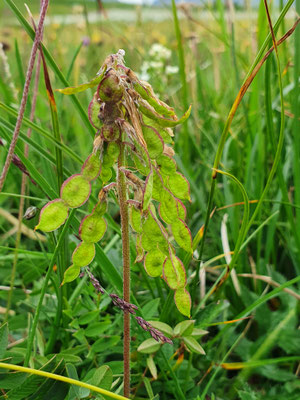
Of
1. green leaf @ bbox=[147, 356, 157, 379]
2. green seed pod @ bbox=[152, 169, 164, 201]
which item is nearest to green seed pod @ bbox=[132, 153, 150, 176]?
green seed pod @ bbox=[152, 169, 164, 201]

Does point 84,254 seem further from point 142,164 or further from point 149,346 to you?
point 149,346

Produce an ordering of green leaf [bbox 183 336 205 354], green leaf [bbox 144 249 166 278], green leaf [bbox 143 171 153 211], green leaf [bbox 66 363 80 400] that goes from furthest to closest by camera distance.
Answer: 1. green leaf [bbox 183 336 205 354]
2. green leaf [bbox 66 363 80 400]
3. green leaf [bbox 144 249 166 278]
4. green leaf [bbox 143 171 153 211]

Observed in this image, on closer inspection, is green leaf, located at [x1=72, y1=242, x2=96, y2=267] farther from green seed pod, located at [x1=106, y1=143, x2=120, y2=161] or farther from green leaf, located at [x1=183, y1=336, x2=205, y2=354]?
green leaf, located at [x1=183, y1=336, x2=205, y2=354]

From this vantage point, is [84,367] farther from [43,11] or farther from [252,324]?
[43,11]

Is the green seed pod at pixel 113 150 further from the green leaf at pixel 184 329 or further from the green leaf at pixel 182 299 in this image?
the green leaf at pixel 184 329

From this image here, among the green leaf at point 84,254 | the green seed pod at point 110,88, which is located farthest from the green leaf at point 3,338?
the green seed pod at point 110,88
